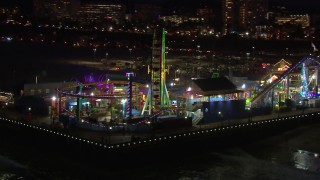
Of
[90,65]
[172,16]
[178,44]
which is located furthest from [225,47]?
[172,16]

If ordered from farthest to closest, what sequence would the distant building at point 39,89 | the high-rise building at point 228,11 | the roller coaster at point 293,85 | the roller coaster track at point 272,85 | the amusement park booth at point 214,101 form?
1. the high-rise building at point 228,11
2. the distant building at point 39,89
3. the roller coaster at point 293,85
4. the roller coaster track at point 272,85
5. the amusement park booth at point 214,101

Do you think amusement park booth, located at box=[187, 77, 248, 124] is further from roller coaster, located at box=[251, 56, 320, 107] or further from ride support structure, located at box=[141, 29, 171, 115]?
roller coaster, located at box=[251, 56, 320, 107]

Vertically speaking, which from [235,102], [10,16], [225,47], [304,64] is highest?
[10,16]

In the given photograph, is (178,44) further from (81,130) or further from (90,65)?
(81,130)

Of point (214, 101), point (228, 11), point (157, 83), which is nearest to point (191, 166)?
point (157, 83)

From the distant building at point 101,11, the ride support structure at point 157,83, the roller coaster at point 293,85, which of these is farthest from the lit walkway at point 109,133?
the distant building at point 101,11

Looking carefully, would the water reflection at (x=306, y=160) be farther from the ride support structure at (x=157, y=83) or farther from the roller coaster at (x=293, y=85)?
the roller coaster at (x=293, y=85)
